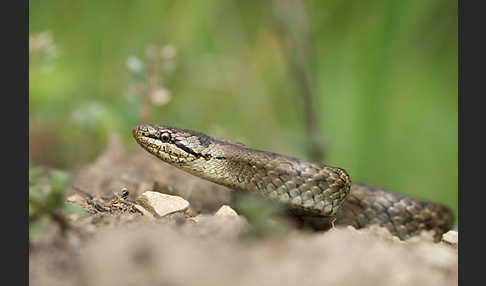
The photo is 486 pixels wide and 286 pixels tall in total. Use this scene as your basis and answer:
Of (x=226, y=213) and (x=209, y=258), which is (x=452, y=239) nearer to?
(x=226, y=213)

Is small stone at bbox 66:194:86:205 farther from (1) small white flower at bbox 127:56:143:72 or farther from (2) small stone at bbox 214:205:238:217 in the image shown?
(1) small white flower at bbox 127:56:143:72

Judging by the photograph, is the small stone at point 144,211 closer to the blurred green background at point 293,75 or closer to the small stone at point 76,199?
the small stone at point 76,199

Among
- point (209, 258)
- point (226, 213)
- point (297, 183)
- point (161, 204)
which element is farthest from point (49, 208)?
point (297, 183)

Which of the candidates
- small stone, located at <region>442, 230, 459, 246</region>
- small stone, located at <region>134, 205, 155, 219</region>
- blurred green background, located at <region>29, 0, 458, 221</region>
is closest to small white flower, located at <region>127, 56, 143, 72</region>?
blurred green background, located at <region>29, 0, 458, 221</region>

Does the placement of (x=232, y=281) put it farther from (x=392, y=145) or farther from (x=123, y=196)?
(x=392, y=145)

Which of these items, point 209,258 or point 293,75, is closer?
point 209,258
